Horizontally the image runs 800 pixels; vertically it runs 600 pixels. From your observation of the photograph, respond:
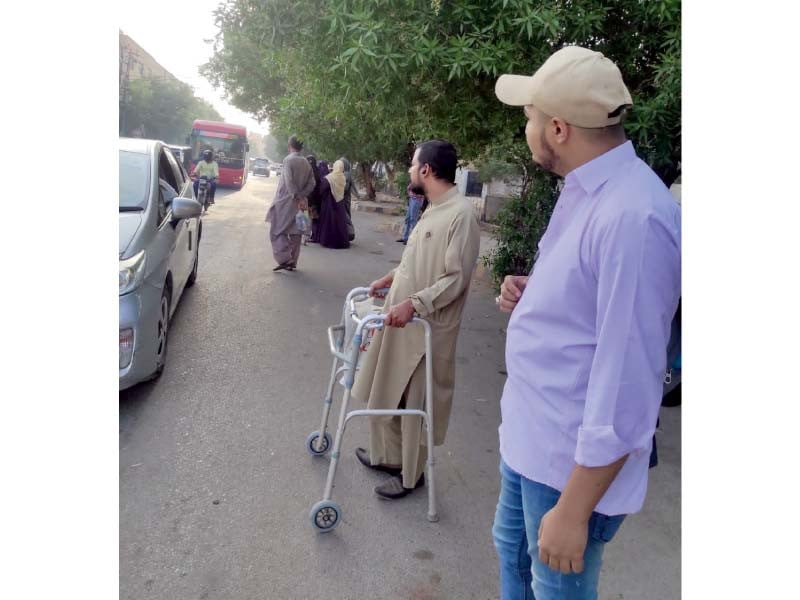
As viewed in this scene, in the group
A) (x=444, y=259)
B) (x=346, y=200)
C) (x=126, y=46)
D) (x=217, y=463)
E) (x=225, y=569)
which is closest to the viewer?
(x=225, y=569)

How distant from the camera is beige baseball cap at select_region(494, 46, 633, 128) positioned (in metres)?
1.35

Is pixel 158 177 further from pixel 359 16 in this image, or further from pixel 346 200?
pixel 346 200

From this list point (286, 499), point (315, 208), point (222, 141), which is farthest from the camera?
point (222, 141)

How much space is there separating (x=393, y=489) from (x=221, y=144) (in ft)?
84.4

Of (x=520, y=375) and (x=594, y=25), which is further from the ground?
(x=594, y=25)

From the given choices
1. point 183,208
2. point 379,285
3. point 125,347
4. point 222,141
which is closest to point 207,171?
point 222,141

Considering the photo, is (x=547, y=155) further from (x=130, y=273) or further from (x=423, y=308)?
(x=130, y=273)

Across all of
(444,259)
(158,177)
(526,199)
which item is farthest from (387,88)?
(526,199)

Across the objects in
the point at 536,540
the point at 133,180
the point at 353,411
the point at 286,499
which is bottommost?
the point at 286,499

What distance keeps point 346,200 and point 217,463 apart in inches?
362

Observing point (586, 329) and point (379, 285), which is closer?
point (586, 329)

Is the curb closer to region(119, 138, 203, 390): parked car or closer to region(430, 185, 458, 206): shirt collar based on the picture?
region(119, 138, 203, 390): parked car

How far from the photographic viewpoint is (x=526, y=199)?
770 centimetres

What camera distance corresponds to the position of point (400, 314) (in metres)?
2.71
